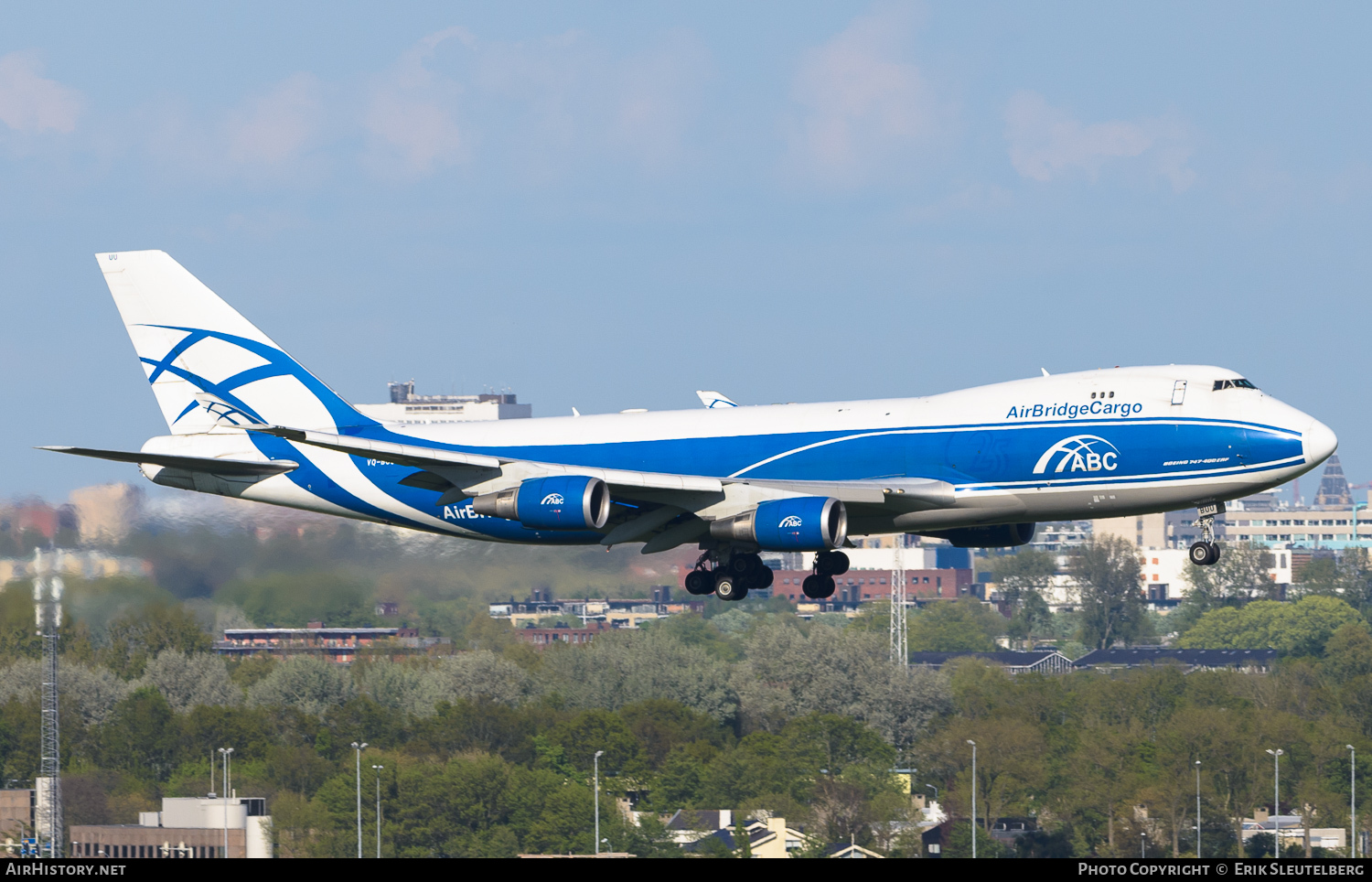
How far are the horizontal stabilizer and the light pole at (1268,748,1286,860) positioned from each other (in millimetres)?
47718

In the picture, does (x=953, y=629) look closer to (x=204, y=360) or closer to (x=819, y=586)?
(x=819, y=586)

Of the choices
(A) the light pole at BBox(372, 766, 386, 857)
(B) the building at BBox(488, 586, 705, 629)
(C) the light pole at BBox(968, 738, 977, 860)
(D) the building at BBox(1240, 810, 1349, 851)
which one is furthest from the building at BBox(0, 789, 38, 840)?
(D) the building at BBox(1240, 810, 1349, 851)

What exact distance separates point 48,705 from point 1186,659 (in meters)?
105

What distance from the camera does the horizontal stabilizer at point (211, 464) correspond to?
47.8 meters

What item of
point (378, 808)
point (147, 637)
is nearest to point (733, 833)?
point (378, 808)

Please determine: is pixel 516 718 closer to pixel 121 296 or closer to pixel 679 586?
pixel 679 586

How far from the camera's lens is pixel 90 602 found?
6406 cm

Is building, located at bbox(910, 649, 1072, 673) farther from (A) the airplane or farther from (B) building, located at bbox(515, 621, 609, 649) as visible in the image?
(A) the airplane

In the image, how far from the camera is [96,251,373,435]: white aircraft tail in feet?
171

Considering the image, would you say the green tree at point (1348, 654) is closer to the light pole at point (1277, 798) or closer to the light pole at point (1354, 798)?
the light pole at point (1354, 798)
